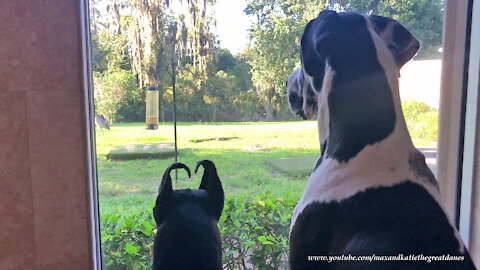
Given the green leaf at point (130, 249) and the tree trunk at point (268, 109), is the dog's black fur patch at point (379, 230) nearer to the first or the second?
the tree trunk at point (268, 109)

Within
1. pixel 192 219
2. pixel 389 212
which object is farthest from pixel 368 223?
pixel 192 219

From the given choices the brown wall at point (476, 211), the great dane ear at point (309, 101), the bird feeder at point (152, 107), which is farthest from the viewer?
the bird feeder at point (152, 107)

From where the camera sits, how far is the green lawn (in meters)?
1.16

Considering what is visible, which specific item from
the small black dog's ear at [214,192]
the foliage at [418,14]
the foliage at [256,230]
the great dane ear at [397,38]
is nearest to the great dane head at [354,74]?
the great dane ear at [397,38]

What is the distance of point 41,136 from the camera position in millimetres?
991

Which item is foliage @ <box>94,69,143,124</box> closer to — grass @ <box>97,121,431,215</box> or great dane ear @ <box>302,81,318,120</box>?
grass @ <box>97,121,431,215</box>

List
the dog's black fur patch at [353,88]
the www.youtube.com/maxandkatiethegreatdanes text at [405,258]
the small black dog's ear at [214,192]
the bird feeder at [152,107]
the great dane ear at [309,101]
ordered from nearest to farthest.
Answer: the www.youtube.com/maxandkatiethegreatdanes text at [405,258]
the dog's black fur patch at [353,88]
the great dane ear at [309,101]
the small black dog's ear at [214,192]
the bird feeder at [152,107]

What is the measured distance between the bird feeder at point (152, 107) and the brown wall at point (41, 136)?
219 millimetres

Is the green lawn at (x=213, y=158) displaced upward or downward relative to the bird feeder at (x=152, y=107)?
downward

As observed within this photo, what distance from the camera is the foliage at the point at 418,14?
1.12m

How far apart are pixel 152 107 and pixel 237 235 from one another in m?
0.49

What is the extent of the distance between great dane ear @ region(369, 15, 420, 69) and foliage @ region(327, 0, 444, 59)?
380 mm

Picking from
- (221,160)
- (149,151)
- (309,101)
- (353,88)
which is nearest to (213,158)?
(221,160)

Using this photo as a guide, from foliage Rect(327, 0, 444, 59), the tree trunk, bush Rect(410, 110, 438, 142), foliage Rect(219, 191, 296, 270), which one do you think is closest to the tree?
the tree trunk
